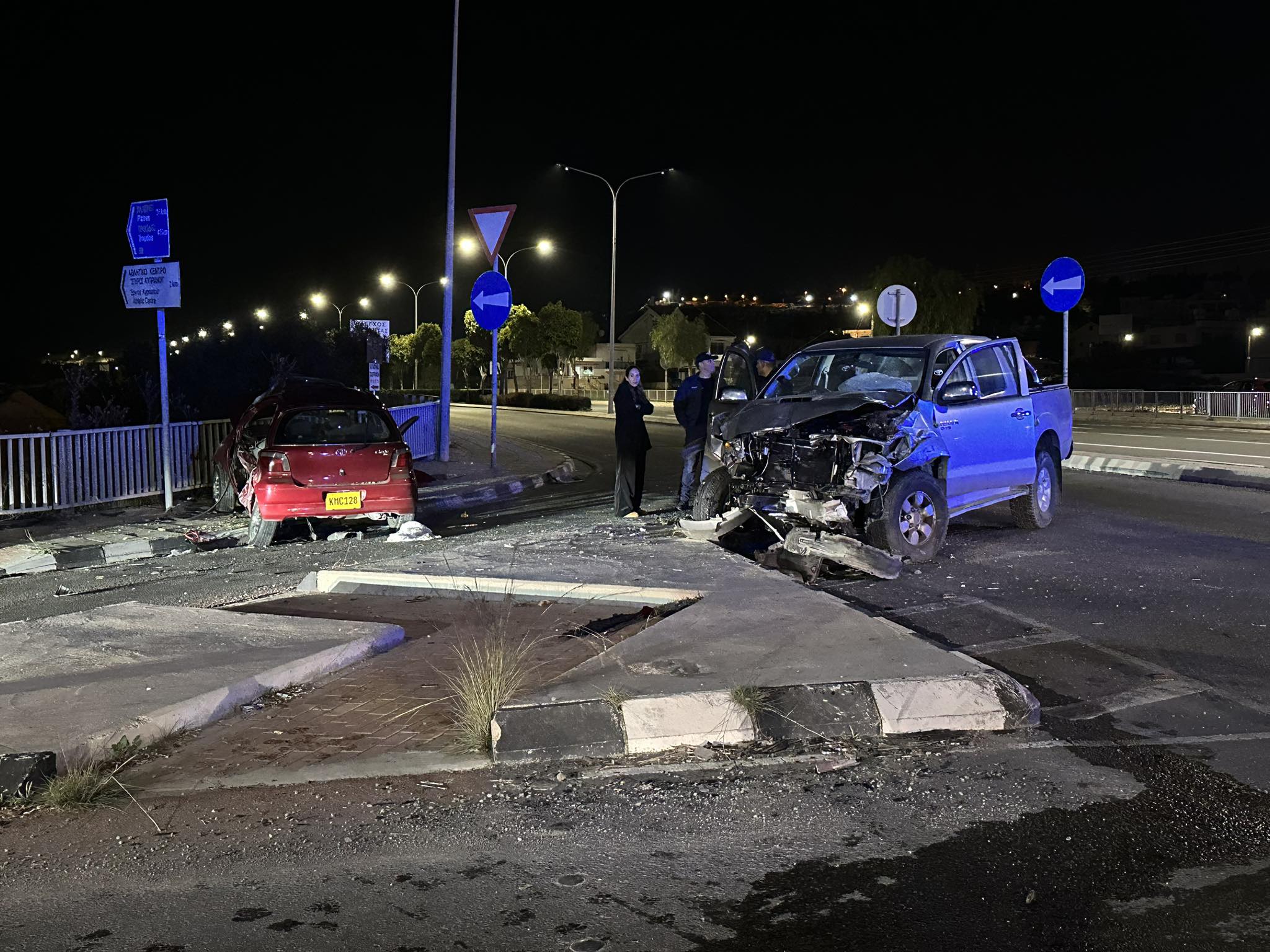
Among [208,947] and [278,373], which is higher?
[278,373]

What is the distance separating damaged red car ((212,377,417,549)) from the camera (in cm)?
1147

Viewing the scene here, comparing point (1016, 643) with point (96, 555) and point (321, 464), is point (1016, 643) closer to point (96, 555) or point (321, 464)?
point (321, 464)

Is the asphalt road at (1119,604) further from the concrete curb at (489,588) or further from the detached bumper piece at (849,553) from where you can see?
the concrete curb at (489,588)

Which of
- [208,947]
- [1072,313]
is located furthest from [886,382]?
[1072,313]

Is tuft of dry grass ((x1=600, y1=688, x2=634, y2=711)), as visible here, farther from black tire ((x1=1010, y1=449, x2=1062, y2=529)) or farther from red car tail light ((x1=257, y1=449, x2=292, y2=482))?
black tire ((x1=1010, y1=449, x2=1062, y2=529))

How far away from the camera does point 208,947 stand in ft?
10.8

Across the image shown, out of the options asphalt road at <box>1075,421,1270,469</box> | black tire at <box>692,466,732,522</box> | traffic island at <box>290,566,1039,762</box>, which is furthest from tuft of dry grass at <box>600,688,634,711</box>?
asphalt road at <box>1075,421,1270,469</box>

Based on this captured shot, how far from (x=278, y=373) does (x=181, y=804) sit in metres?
18.0

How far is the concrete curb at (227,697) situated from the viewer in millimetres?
4930

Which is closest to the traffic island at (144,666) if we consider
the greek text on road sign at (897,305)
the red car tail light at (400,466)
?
the red car tail light at (400,466)

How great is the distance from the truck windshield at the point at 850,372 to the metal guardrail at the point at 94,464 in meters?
8.24

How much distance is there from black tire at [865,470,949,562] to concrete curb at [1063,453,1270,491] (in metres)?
5.86

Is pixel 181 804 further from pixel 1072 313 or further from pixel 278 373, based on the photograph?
pixel 1072 313

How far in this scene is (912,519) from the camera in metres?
9.52
